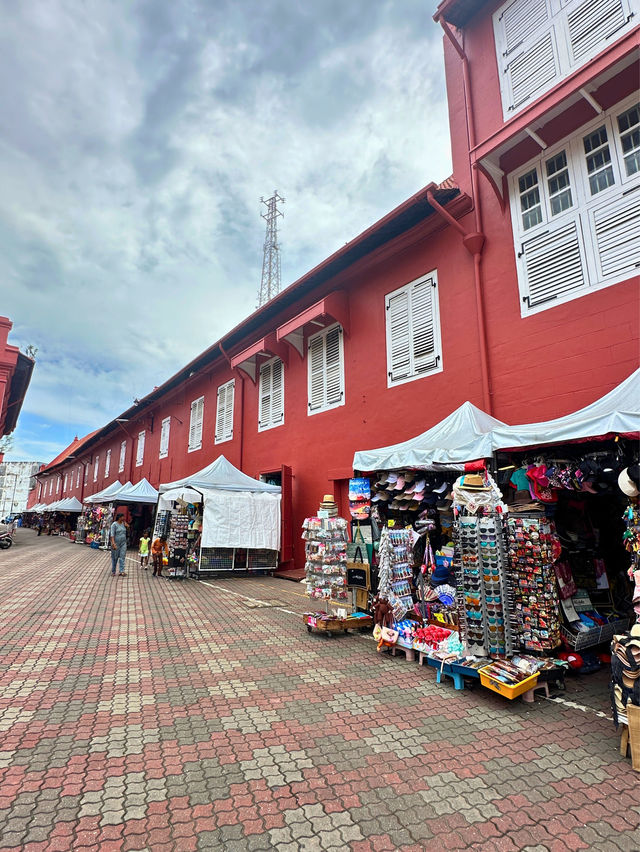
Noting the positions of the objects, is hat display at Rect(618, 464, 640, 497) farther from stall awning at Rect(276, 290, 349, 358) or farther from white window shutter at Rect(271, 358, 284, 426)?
white window shutter at Rect(271, 358, 284, 426)

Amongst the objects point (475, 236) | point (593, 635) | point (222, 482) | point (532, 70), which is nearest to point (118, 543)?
point (222, 482)

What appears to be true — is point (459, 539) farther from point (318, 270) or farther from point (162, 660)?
point (318, 270)

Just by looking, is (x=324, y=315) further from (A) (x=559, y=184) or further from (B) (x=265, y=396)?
(A) (x=559, y=184)

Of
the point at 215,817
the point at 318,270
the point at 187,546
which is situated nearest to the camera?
the point at 215,817

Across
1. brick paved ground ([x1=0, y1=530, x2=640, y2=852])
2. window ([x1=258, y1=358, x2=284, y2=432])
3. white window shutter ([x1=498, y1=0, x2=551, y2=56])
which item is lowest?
brick paved ground ([x1=0, y1=530, x2=640, y2=852])

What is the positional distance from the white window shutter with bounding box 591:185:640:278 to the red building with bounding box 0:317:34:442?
21.4 metres

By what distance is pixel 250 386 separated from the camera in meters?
14.4

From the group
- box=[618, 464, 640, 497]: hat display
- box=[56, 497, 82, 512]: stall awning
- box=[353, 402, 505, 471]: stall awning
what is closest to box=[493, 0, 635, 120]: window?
box=[353, 402, 505, 471]: stall awning

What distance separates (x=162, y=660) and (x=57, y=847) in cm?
297

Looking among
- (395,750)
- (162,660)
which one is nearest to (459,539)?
(395,750)

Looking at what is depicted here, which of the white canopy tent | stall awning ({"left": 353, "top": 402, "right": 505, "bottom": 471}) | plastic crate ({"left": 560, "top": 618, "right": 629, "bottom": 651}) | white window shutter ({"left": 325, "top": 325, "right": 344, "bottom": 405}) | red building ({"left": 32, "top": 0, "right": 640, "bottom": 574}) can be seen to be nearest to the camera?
plastic crate ({"left": 560, "top": 618, "right": 629, "bottom": 651})

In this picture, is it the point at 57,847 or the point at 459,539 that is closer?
the point at 57,847

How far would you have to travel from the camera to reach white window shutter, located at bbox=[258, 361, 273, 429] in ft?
43.8

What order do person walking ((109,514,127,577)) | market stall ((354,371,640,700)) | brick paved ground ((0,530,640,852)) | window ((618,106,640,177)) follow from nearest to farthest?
brick paved ground ((0,530,640,852)) < market stall ((354,371,640,700)) < window ((618,106,640,177)) < person walking ((109,514,127,577))
